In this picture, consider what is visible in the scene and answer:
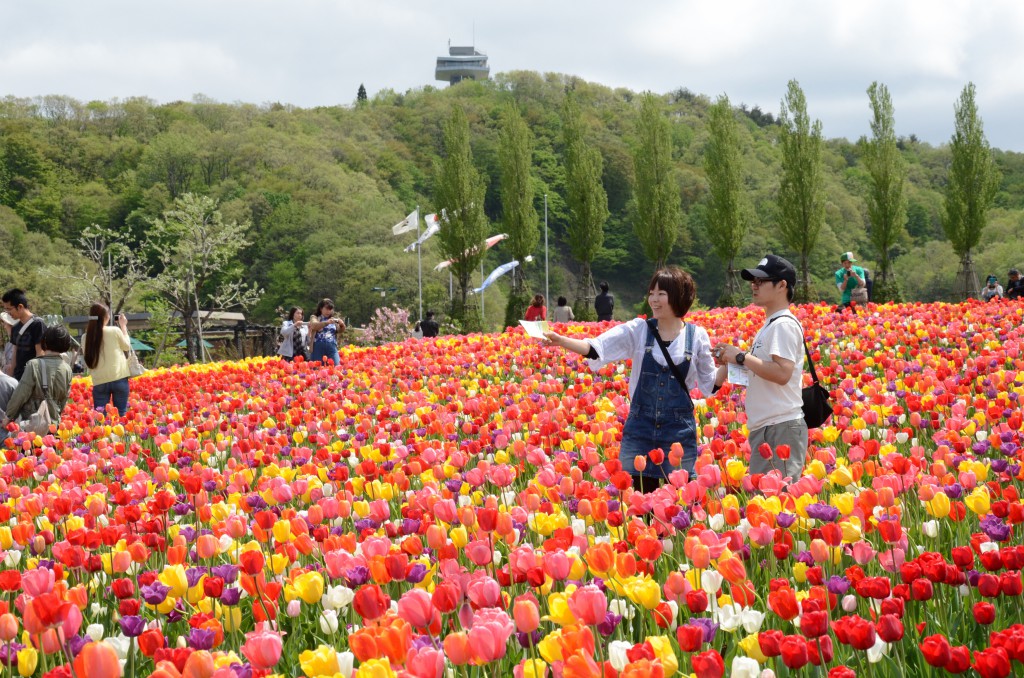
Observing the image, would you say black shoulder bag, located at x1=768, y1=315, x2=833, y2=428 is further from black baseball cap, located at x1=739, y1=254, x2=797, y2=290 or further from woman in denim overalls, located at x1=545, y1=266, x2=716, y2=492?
woman in denim overalls, located at x1=545, y1=266, x2=716, y2=492

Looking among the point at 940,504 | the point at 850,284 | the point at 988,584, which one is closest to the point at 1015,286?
the point at 850,284

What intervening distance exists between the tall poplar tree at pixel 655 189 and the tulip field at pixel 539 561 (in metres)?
40.2

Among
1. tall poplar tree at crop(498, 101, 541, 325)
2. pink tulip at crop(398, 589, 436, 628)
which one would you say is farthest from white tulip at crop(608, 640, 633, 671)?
tall poplar tree at crop(498, 101, 541, 325)

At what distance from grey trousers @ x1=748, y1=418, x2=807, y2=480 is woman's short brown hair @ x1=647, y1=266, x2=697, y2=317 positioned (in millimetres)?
828

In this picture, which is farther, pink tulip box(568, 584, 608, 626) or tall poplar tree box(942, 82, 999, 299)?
tall poplar tree box(942, 82, 999, 299)

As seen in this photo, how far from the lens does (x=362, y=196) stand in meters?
78.1

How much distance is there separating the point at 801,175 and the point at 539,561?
42.1 meters

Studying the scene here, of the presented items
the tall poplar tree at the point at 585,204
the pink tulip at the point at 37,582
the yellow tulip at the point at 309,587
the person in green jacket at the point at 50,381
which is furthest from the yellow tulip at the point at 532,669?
the tall poplar tree at the point at 585,204

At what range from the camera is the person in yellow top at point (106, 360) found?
441 inches

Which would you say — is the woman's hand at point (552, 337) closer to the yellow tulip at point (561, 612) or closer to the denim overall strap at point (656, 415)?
the denim overall strap at point (656, 415)

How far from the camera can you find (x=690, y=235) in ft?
285

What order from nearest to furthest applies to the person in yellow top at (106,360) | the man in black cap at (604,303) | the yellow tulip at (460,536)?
the yellow tulip at (460,536)
the person in yellow top at (106,360)
the man in black cap at (604,303)

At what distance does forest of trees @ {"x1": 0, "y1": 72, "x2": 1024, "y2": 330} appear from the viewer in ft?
205

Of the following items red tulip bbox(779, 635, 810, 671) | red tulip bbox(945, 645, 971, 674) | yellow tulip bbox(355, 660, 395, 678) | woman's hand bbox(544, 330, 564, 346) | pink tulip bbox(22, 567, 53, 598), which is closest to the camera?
yellow tulip bbox(355, 660, 395, 678)
